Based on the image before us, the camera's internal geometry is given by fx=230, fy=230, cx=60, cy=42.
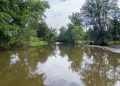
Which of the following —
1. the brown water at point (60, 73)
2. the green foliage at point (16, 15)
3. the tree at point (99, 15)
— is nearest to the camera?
the brown water at point (60, 73)

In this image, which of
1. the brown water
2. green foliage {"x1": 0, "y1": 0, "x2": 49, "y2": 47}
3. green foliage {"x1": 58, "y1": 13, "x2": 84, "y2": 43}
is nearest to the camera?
the brown water

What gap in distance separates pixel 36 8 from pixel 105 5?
1112 inches

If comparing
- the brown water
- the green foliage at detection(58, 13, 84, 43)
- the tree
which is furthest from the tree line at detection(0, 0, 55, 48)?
the green foliage at detection(58, 13, 84, 43)

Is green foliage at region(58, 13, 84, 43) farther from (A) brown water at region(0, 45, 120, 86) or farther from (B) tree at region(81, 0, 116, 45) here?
(A) brown water at region(0, 45, 120, 86)

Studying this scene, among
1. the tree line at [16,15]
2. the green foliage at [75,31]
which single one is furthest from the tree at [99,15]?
the tree line at [16,15]

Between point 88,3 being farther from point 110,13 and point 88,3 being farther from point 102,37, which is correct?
point 102,37

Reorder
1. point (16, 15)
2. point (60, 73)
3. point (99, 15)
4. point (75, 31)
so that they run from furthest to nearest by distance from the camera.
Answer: point (75, 31)
point (99, 15)
point (16, 15)
point (60, 73)

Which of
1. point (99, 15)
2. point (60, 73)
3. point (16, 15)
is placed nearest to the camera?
point (60, 73)

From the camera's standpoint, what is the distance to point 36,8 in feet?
105

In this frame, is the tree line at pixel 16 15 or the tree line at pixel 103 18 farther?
the tree line at pixel 103 18

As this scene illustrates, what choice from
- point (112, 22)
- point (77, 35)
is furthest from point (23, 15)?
point (77, 35)

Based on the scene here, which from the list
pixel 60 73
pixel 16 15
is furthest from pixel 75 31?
pixel 60 73

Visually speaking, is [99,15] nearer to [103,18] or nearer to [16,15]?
[103,18]

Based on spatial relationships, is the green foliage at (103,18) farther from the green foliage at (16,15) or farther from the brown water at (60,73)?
the brown water at (60,73)
